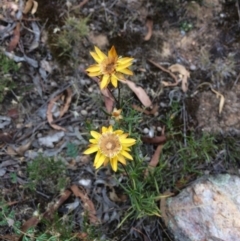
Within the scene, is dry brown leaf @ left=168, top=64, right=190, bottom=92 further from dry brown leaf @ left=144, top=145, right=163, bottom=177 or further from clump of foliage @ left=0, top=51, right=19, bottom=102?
clump of foliage @ left=0, top=51, right=19, bottom=102

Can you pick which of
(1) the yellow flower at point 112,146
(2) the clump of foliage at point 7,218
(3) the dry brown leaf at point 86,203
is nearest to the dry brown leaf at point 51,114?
(3) the dry brown leaf at point 86,203

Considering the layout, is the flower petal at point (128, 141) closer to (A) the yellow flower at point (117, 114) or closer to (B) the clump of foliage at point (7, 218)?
(A) the yellow flower at point (117, 114)

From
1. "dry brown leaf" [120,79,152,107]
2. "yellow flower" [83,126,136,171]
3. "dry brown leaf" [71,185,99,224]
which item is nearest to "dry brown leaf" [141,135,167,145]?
"dry brown leaf" [120,79,152,107]

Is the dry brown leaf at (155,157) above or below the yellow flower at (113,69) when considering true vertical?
below

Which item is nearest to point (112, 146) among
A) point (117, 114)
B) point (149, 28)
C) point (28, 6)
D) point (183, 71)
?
point (117, 114)

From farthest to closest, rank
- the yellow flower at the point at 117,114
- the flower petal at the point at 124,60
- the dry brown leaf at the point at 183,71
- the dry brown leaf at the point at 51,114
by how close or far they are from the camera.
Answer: the dry brown leaf at the point at 183,71
the dry brown leaf at the point at 51,114
the yellow flower at the point at 117,114
the flower petal at the point at 124,60

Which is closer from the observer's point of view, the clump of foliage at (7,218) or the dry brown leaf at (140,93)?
the clump of foliage at (7,218)

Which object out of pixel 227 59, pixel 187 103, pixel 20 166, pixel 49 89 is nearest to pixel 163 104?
pixel 187 103

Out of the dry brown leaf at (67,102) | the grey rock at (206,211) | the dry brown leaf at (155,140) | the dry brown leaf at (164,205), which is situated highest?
the dry brown leaf at (67,102)
